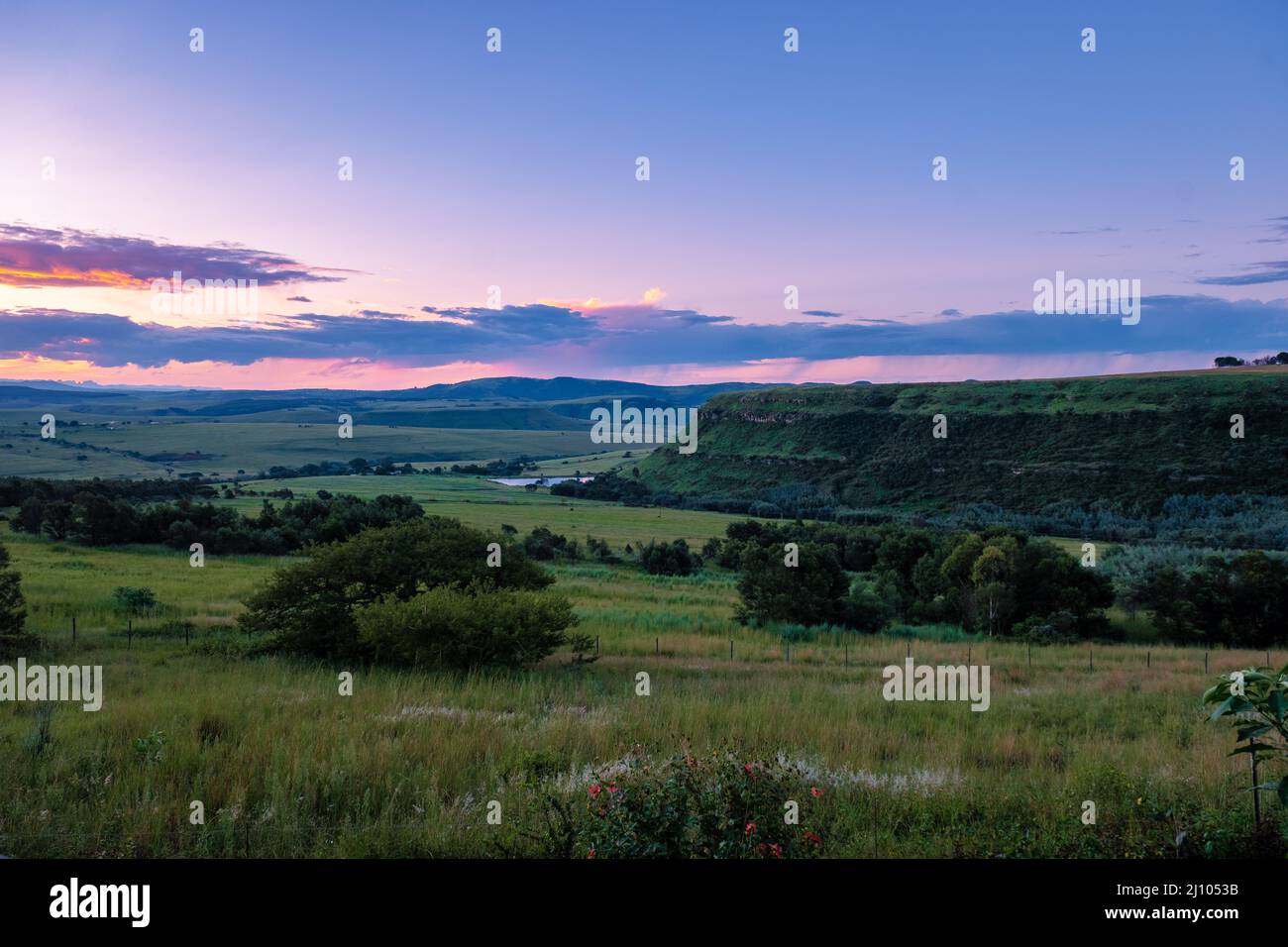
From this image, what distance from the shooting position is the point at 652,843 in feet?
17.1

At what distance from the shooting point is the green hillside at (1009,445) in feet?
241

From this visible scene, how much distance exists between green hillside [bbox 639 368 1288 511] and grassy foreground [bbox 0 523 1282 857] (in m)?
64.8

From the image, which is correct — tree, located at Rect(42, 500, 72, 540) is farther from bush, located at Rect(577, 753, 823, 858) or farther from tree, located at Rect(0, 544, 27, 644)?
bush, located at Rect(577, 753, 823, 858)

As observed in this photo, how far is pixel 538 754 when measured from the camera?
8578mm

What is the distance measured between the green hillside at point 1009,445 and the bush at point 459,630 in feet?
229

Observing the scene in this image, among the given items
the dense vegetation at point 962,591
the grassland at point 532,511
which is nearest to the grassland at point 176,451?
the grassland at point 532,511

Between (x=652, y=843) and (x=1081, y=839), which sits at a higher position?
(x=652, y=843)

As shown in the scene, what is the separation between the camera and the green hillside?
241 ft

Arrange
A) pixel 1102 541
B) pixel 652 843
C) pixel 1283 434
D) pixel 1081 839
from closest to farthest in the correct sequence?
pixel 652 843, pixel 1081 839, pixel 1102 541, pixel 1283 434

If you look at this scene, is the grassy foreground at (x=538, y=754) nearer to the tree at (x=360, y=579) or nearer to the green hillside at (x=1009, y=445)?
the tree at (x=360, y=579)

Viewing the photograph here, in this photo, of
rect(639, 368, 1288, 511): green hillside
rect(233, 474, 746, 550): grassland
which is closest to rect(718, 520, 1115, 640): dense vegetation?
rect(233, 474, 746, 550): grassland

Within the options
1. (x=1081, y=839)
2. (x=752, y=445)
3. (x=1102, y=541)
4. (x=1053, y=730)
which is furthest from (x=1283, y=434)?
(x=1081, y=839)
